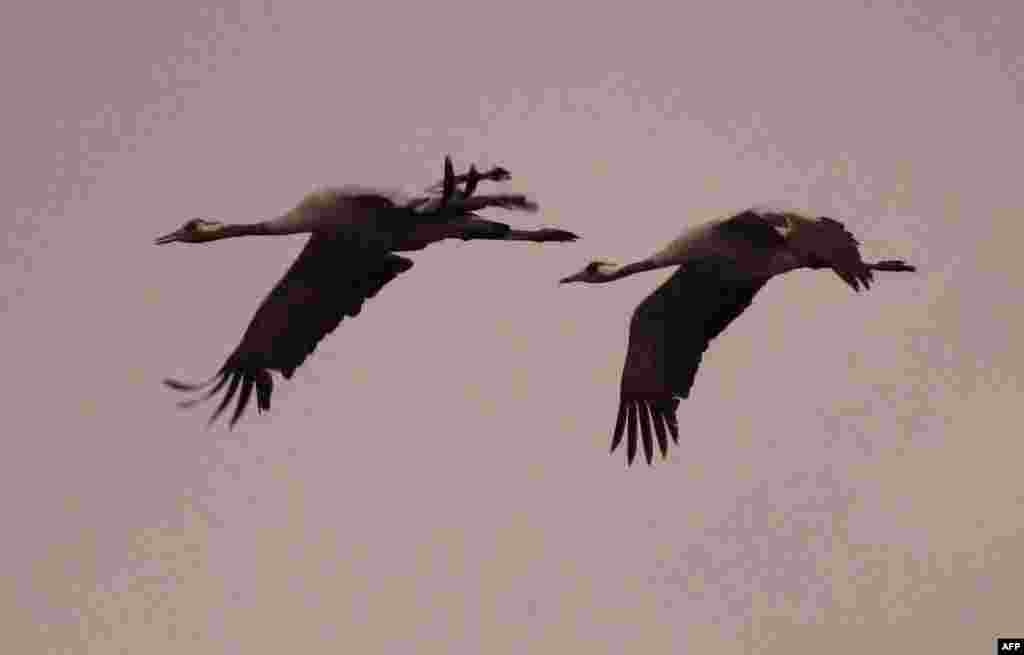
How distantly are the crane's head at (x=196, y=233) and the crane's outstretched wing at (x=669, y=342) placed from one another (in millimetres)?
2679

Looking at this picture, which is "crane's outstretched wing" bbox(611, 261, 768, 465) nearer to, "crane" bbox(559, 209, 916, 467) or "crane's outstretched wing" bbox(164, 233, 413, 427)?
"crane" bbox(559, 209, 916, 467)

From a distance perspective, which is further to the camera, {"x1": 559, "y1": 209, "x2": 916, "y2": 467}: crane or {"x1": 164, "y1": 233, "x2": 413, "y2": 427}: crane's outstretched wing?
{"x1": 164, "y1": 233, "x2": 413, "y2": 427}: crane's outstretched wing

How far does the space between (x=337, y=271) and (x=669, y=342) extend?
213 cm

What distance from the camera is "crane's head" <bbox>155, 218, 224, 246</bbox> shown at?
1694 cm

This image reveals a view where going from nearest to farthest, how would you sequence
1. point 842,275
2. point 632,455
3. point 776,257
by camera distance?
point 842,275 < point 776,257 < point 632,455

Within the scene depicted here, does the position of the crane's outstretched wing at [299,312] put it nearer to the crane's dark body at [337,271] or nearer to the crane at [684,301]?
the crane's dark body at [337,271]

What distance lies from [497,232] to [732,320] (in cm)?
165

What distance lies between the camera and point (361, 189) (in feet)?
52.7

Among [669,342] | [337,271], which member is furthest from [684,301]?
[337,271]

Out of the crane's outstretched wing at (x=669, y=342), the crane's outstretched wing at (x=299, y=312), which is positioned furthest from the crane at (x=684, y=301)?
the crane's outstretched wing at (x=299, y=312)

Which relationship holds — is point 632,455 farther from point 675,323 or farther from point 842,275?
point 842,275

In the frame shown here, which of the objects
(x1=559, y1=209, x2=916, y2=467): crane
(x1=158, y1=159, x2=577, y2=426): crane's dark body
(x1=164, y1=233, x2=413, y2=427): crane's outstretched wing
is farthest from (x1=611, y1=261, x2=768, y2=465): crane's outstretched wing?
(x1=164, y1=233, x2=413, y2=427): crane's outstretched wing

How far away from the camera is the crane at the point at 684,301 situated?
52.5 ft

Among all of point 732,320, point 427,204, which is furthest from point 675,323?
point 427,204
